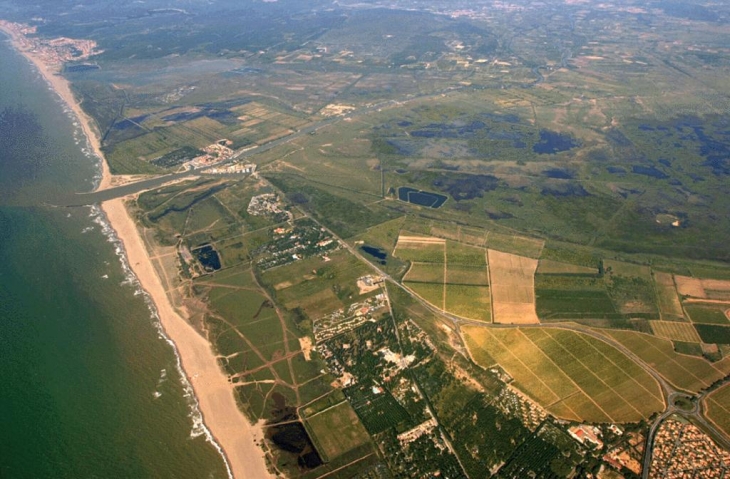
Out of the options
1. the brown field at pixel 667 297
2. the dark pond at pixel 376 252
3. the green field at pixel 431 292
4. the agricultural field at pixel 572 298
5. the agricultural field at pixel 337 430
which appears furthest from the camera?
the dark pond at pixel 376 252

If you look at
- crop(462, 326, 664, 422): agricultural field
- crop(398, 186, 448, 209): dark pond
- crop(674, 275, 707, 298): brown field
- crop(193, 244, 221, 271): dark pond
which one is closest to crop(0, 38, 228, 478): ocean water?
crop(193, 244, 221, 271): dark pond

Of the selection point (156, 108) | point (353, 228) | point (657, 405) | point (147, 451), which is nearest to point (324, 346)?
point (147, 451)

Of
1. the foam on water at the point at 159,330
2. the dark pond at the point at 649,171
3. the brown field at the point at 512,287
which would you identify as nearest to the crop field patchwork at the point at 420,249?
the brown field at the point at 512,287

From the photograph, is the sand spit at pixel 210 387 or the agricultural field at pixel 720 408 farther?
the agricultural field at pixel 720 408

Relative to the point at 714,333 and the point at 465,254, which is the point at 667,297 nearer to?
the point at 714,333

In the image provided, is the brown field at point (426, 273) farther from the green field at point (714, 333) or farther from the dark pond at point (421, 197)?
the green field at point (714, 333)

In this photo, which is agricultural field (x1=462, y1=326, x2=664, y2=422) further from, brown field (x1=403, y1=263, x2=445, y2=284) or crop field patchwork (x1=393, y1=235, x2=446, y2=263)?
crop field patchwork (x1=393, y1=235, x2=446, y2=263)

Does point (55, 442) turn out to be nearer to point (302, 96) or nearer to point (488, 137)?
point (488, 137)
